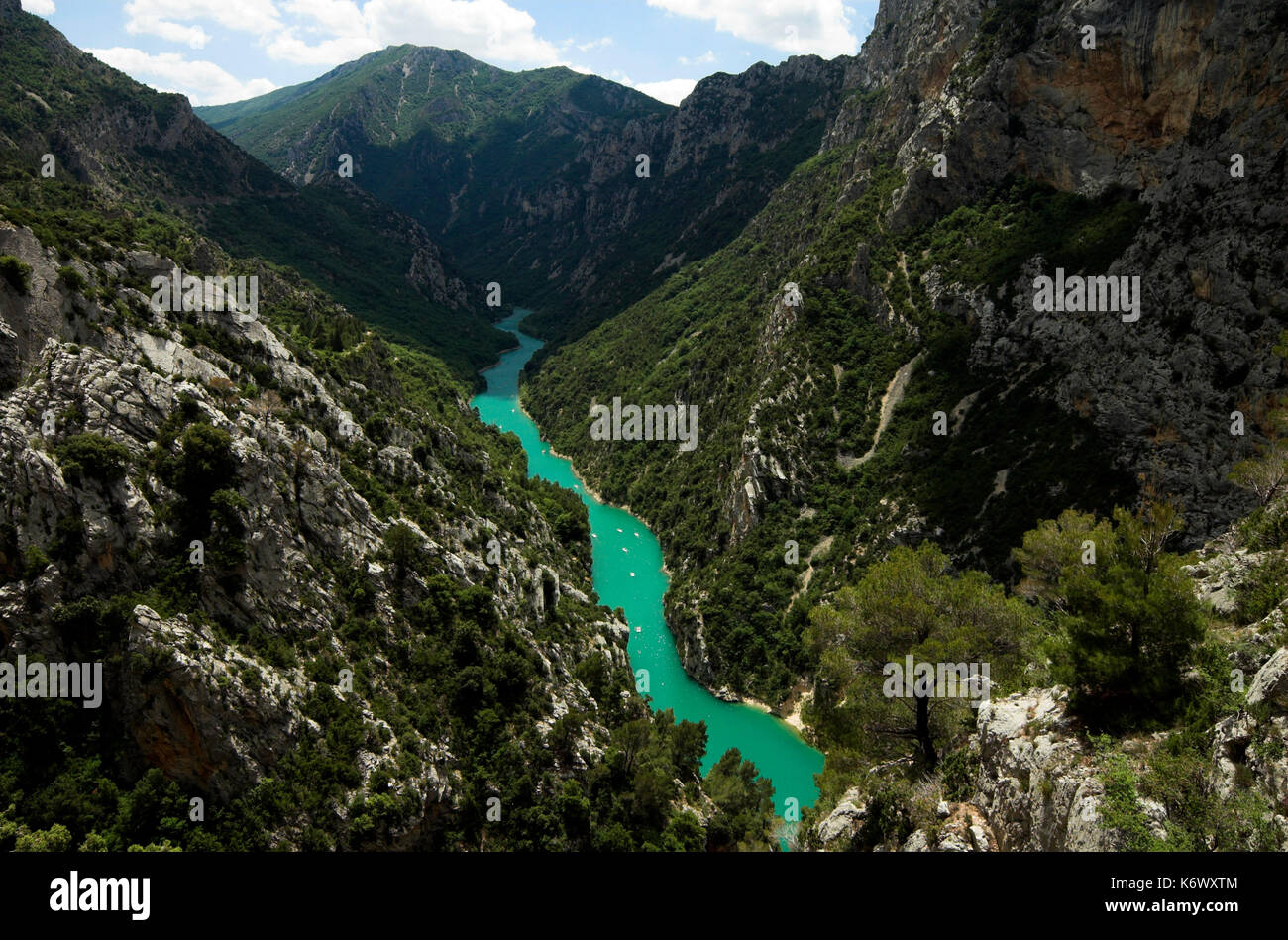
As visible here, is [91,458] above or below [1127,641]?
above

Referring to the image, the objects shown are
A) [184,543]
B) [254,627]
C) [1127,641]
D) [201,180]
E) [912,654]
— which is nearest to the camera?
[1127,641]

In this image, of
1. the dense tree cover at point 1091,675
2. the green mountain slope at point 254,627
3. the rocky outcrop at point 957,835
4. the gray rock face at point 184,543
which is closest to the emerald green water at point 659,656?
the green mountain slope at point 254,627

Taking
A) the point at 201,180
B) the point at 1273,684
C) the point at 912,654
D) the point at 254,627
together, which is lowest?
the point at 254,627

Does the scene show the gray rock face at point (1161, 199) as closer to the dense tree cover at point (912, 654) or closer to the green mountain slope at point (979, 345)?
the green mountain slope at point (979, 345)

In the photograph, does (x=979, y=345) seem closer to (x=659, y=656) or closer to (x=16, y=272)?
(x=659, y=656)

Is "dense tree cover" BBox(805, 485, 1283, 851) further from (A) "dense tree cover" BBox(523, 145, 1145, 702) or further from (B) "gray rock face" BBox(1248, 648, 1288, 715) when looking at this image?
(A) "dense tree cover" BBox(523, 145, 1145, 702)

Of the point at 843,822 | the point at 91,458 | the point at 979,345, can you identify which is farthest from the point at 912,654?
the point at 979,345

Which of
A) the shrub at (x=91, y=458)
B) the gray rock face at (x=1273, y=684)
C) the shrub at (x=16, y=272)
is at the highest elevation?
the shrub at (x=16, y=272)
